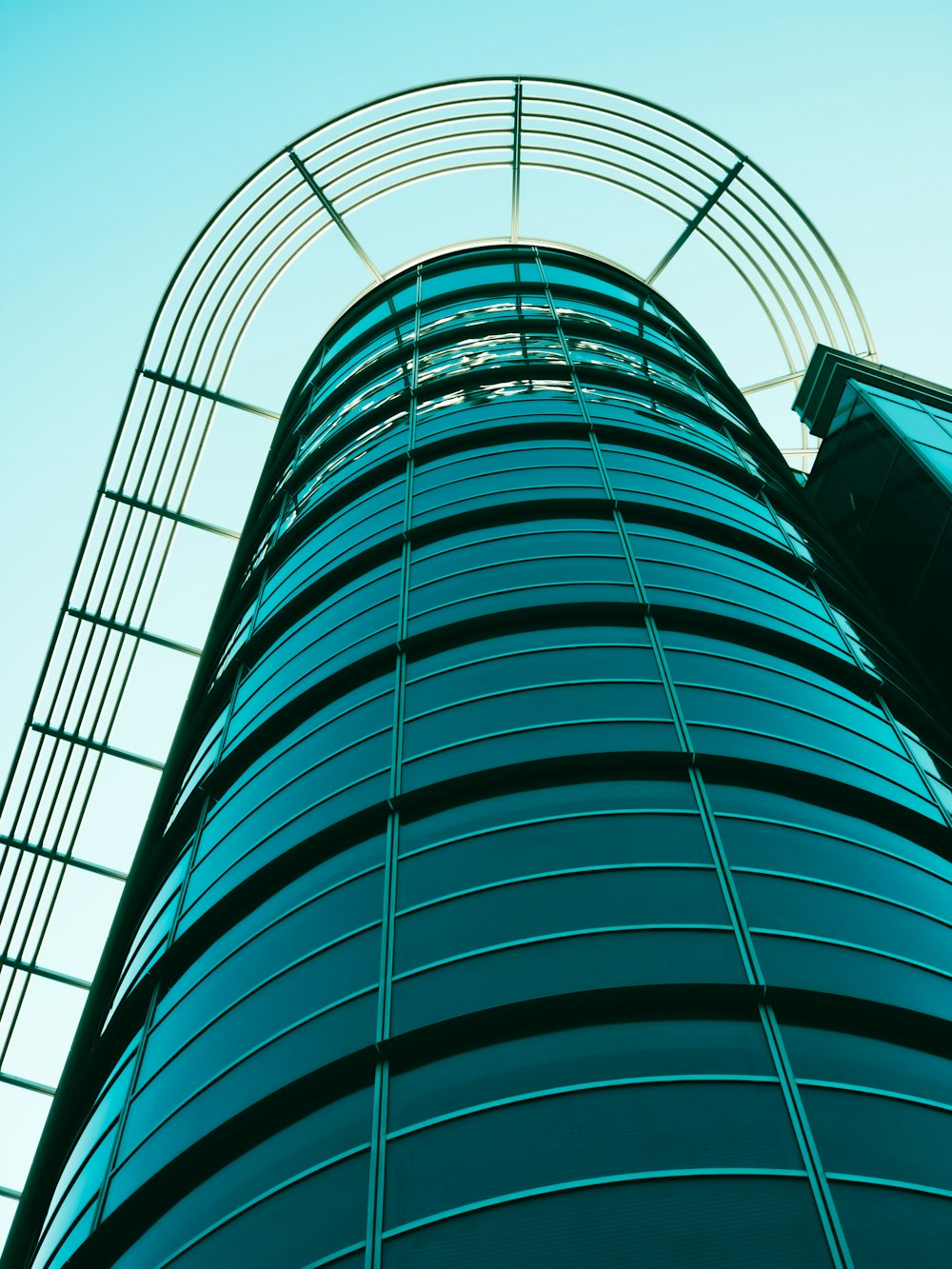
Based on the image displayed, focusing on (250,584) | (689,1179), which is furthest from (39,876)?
(689,1179)

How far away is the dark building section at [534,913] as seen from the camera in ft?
22.0

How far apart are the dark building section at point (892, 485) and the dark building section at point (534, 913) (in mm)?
2115

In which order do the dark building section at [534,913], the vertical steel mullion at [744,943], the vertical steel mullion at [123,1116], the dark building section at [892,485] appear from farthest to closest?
the dark building section at [892,485] → the vertical steel mullion at [123,1116] → the dark building section at [534,913] → the vertical steel mullion at [744,943]

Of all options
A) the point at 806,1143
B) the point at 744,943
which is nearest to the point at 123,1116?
the point at 744,943

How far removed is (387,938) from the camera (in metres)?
8.77

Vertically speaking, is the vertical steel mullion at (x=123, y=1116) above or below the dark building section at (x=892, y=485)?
below

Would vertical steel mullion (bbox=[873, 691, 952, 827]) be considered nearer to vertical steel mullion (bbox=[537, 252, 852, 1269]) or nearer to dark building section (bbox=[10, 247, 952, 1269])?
dark building section (bbox=[10, 247, 952, 1269])

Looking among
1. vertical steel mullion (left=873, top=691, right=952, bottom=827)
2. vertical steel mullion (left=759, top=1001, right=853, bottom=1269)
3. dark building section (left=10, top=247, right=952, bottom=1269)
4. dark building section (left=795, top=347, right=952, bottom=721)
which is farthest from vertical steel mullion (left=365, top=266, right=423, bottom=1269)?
dark building section (left=795, top=347, right=952, bottom=721)

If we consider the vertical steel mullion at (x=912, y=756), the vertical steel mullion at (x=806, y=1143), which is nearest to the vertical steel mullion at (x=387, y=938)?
the vertical steel mullion at (x=806, y=1143)

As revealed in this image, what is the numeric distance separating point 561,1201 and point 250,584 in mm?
13669

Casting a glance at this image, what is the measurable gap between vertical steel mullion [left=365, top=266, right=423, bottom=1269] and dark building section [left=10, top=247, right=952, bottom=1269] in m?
0.03

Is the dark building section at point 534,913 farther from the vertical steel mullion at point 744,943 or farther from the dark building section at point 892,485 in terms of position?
the dark building section at point 892,485

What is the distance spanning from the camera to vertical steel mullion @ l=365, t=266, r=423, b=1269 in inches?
266

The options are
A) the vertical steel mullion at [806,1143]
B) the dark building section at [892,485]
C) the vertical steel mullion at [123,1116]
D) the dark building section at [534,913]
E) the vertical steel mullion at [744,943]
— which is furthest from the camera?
the dark building section at [892,485]
